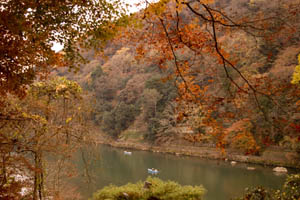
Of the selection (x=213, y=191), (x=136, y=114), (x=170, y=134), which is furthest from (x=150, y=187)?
(x=136, y=114)

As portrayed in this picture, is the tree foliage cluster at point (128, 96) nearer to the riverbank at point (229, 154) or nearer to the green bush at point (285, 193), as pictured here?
the riverbank at point (229, 154)

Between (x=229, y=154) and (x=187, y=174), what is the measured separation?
146 inches

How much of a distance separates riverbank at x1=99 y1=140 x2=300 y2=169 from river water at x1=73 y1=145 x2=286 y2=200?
0.60m

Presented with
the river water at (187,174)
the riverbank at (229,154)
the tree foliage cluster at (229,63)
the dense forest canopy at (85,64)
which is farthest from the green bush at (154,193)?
the riverbank at (229,154)

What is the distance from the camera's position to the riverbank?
11.8 m

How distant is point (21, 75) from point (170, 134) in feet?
58.1

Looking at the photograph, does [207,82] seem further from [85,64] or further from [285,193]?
[85,64]

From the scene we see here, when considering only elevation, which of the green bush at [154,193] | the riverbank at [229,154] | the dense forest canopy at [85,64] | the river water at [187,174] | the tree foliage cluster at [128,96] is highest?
the tree foliage cluster at [128,96]

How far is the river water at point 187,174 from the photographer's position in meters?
9.88

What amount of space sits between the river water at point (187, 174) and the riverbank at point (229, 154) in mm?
605

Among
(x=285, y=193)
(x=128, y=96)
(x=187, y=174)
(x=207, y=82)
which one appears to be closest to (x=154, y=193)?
(x=285, y=193)

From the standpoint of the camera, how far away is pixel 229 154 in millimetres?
14633

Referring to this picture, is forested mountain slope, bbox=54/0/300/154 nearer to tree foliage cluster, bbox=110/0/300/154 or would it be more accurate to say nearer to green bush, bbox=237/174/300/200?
tree foliage cluster, bbox=110/0/300/154

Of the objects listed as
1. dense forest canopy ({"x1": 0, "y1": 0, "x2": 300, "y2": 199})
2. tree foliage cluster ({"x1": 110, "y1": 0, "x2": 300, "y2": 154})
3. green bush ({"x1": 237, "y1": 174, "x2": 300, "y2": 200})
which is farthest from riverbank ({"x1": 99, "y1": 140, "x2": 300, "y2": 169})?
green bush ({"x1": 237, "y1": 174, "x2": 300, "y2": 200})
